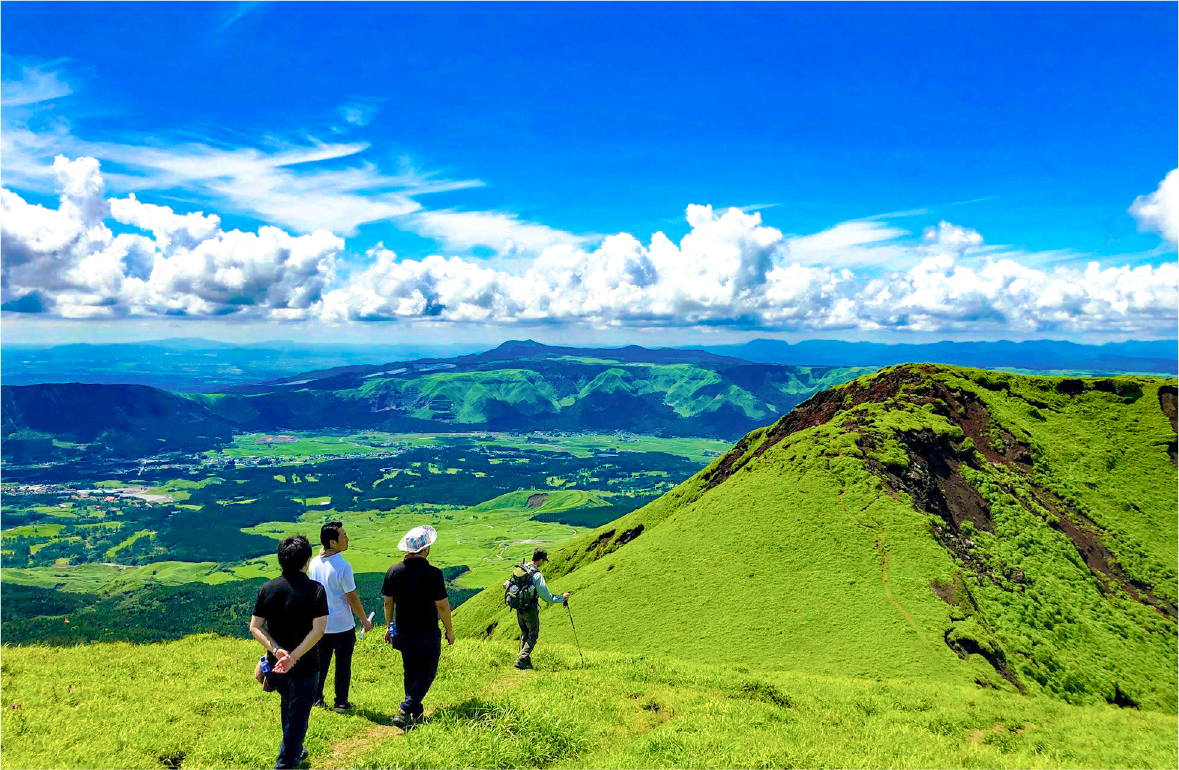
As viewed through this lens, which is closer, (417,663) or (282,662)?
(282,662)

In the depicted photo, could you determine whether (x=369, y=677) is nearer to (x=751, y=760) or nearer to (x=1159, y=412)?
(x=751, y=760)

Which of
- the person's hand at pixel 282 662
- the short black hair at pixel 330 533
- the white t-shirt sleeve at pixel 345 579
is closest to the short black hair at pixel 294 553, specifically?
the person's hand at pixel 282 662

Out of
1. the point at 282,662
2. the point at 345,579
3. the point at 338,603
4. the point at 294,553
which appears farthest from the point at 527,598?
the point at 294,553

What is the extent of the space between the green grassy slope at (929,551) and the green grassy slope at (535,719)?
8841 millimetres

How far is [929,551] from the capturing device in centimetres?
3562

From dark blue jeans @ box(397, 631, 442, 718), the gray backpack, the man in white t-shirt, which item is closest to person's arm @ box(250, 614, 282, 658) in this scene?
the man in white t-shirt

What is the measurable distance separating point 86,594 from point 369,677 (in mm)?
205020

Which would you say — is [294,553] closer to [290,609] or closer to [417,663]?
[290,609]

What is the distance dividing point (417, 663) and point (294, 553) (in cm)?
428

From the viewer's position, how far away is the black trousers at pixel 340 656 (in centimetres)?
1339

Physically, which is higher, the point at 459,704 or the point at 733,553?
the point at 459,704

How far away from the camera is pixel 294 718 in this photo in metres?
10.4

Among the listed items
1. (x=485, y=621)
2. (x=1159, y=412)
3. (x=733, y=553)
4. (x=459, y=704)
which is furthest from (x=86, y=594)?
(x=1159, y=412)

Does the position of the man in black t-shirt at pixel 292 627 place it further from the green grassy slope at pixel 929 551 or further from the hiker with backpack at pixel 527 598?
the green grassy slope at pixel 929 551
